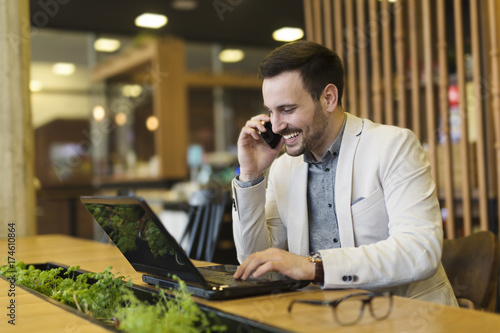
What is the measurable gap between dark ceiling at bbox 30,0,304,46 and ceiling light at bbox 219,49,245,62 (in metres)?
0.93

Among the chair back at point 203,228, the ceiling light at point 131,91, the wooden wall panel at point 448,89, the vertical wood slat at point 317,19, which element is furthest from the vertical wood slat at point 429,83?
the ceiling light at point 131,91

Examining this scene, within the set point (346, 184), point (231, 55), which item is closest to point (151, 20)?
point (231, 55)

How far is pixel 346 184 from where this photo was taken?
6.09ft

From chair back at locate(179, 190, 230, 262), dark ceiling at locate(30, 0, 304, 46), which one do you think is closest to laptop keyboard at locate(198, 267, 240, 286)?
chair back at locate(179, 190, 230, 262)

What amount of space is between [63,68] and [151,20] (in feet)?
7.18

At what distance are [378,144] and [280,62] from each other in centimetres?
40

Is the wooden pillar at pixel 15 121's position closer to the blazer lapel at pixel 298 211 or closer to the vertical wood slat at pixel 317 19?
Result: the vertical wood slat at pixel 317 19

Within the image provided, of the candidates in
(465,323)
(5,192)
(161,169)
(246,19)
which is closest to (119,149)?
(161,169)

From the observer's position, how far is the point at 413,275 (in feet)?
5.02

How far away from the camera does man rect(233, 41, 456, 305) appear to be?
1583 mm

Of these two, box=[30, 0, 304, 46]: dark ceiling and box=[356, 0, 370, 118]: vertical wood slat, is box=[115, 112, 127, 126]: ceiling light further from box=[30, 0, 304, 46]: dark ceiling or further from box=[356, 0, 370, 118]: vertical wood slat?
box=[356, 0, 370, 118]: vertical wood slat

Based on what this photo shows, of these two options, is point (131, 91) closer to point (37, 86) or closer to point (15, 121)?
point (37, 86)

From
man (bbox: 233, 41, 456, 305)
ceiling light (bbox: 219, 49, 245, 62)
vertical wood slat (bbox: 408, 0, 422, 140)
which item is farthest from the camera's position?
ceiling light (bbox: 219, 49, 245, 62)

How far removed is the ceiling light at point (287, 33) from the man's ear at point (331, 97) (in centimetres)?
659
